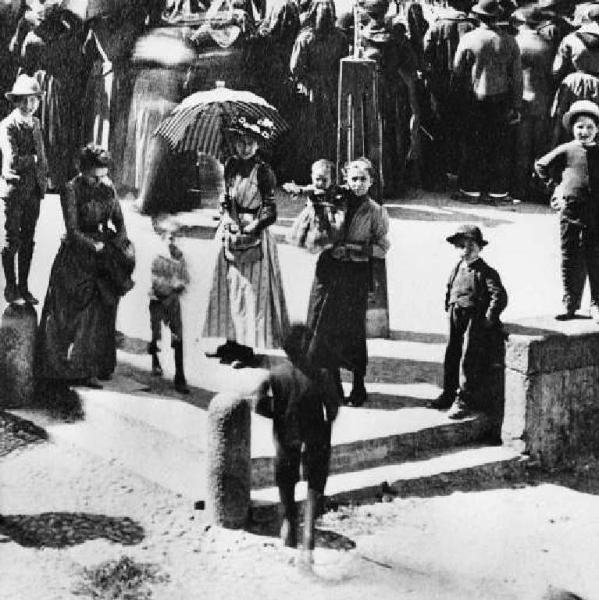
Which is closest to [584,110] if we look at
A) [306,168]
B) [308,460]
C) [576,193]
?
[576,193]

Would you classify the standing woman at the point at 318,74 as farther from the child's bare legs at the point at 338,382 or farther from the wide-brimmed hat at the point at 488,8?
the child's bare legs at the point at 338,382

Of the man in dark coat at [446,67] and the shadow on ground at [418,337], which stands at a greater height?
the man in dark coat at [446,67]

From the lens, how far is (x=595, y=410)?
34.4 feet

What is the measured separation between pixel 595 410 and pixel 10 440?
4.30 metres

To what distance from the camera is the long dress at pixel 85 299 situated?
1035 cm

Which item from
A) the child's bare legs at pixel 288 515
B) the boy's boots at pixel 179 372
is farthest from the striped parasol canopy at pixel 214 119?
the child's bare legs at pixel 288 515

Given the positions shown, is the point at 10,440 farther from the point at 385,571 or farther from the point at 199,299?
the point at 385,571

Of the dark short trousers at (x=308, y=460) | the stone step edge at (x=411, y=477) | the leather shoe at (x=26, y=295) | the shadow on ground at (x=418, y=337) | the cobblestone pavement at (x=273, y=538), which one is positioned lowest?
the cobblestone pavement at (x=273, y=538)

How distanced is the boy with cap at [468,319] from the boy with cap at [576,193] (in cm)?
87

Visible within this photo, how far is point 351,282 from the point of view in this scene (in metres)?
10.0

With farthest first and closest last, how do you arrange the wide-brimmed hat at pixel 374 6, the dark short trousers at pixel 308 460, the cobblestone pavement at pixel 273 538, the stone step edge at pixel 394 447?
the wide-brimmed hat at pixel 374 6 → the stone step edge at pixel 394 447 → the dark short trousers at pixel 308 460 → the cobblestone pavement at pixel 273 538

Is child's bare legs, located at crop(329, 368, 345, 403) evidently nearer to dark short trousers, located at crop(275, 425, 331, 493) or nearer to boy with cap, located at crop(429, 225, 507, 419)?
boy with cap, located at crop(429, 225, 507, 419)

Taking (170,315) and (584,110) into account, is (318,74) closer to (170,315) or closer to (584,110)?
(584,110)

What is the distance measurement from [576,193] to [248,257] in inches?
99.2
